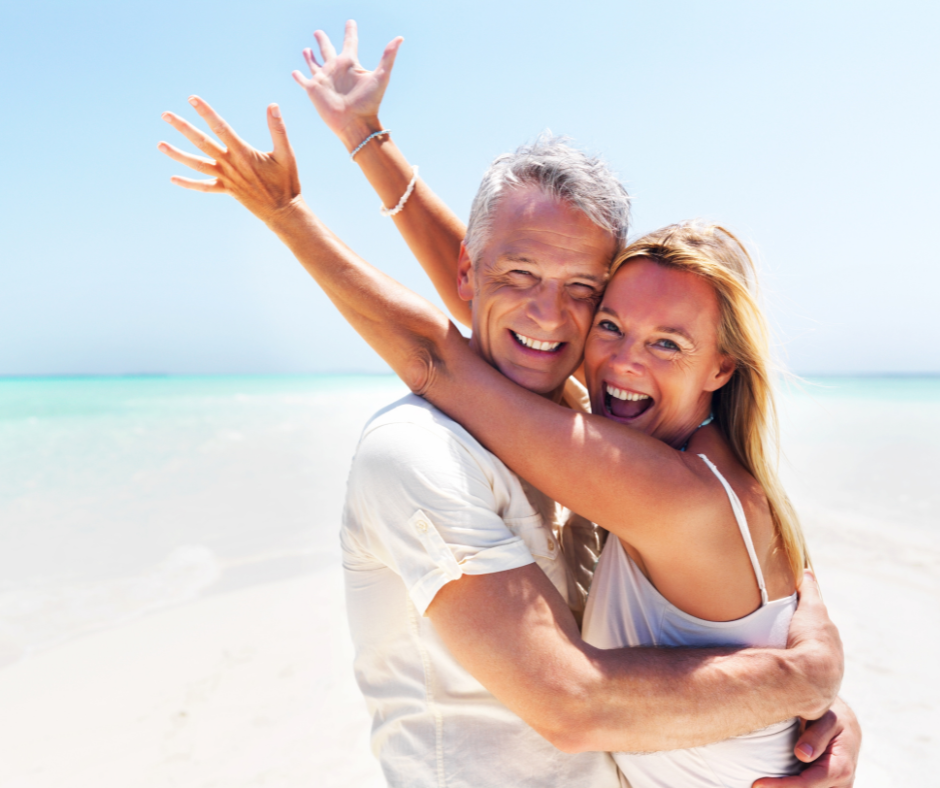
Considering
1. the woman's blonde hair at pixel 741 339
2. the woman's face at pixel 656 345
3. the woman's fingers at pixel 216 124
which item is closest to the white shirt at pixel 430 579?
the woman's face at pixel 656 345

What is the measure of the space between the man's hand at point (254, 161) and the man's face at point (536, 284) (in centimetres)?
77

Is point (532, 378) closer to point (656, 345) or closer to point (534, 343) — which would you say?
point (534, 343)

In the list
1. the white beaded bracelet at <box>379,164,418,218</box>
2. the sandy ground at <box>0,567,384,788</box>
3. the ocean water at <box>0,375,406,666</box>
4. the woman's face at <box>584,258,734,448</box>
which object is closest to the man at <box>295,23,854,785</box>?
the woman's face at <box>584,258,734,448</box>

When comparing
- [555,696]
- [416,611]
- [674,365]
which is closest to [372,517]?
[416,611]

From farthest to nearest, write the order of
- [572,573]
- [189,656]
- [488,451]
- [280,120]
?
1. [189,656]
2. [572,573]
3. [280,120]
4. [488,451]

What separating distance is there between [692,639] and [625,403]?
0.94 meters

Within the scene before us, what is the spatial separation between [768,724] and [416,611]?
43.9 inches

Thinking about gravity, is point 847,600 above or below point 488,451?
below

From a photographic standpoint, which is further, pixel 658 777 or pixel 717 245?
pixel 717 245

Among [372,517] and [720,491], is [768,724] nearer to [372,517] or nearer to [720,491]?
[720,491]

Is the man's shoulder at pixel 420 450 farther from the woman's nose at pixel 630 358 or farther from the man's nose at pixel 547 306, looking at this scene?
the woman's nose at pixel 630 358

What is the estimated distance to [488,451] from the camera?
2.07 meters

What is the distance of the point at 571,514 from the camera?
254cm

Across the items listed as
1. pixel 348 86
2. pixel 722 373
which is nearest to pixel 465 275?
pixel 722 373
